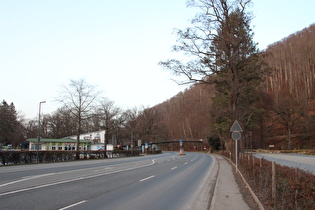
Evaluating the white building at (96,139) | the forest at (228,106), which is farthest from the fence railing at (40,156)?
the white building at (96,139)

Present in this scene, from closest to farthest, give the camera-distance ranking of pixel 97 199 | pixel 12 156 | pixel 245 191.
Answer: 1. pixel 97 199
2. pixel 245 191
3. pixel 12 156

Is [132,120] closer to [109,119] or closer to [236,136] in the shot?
[109,119]

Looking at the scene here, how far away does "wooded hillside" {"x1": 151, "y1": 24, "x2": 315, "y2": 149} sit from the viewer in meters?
73.4

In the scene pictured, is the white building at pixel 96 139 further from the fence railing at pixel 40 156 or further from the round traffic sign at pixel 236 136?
the round traffic sign at pixel 236 136

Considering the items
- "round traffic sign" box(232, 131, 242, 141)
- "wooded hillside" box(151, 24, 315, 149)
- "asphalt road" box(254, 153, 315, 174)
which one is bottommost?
"asphalt road" box(254, 153, 315, 174)

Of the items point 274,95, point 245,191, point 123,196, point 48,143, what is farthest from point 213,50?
point 274,95

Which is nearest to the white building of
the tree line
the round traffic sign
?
the tree line

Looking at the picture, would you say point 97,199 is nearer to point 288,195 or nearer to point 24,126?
point 288,195

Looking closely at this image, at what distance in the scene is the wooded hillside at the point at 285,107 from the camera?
7344 cm

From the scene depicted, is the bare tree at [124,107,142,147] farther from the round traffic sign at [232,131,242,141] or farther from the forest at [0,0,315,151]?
the round traffic sign at [232,131,242,141]

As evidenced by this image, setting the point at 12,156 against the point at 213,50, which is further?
the point at 12,156

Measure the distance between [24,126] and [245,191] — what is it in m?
106

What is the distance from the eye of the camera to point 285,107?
7262 centimetres

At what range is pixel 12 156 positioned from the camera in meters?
26.2
